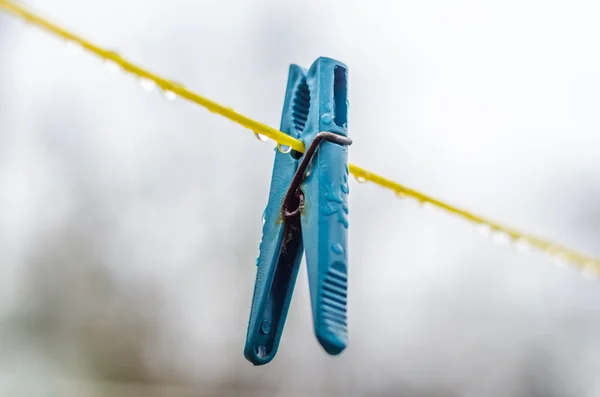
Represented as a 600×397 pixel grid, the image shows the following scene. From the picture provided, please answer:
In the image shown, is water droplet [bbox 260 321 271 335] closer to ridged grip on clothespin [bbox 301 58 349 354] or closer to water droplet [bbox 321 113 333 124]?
ridged grip on clothespin [bbox 301 58 349 354]

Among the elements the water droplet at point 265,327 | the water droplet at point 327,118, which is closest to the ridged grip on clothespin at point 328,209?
the water droplet at point 327,118

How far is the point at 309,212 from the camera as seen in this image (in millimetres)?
790

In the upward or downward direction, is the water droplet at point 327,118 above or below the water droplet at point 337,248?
above

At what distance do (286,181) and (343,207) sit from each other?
147 mm

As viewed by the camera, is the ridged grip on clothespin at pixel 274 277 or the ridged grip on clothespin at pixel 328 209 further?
the ridged grip on clothespin at pixel 274 277

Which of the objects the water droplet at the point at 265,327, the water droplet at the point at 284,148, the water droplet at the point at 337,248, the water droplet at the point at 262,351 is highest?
the water droplet at the point at 284,148

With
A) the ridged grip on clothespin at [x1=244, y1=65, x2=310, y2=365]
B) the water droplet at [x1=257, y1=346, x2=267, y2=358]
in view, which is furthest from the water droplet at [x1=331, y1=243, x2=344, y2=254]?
the water droplet at [x1=257, y1=346, x2=267, y2=358]

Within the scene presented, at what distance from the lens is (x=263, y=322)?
0.85 meters

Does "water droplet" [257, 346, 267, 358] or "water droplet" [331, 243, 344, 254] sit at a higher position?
"water droplet" [331, 243, 344, 254]

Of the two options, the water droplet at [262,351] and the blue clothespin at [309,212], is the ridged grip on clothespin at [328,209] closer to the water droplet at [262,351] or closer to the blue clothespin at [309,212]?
the blue clothespin at [309,212]

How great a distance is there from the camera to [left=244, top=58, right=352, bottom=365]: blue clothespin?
0.73 m

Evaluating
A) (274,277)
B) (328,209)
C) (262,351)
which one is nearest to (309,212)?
(328,209)

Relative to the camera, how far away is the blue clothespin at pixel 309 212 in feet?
2.40

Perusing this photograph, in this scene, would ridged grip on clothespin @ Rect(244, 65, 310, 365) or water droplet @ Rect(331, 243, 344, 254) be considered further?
ridged grip on clothespin @ Rect(244, 65, 310, 365)
